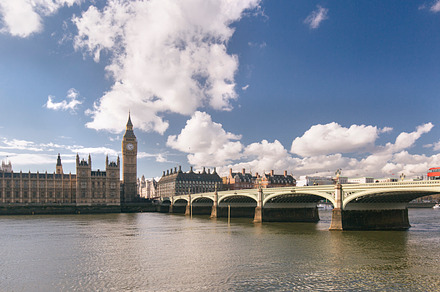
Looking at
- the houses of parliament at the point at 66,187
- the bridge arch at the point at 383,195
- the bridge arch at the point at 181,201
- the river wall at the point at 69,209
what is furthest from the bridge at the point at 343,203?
the houses of parliament at the point at 66,187

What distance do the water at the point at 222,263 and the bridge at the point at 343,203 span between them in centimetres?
763

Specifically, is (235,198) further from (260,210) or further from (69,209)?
(69,209)

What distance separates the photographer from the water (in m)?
28.6

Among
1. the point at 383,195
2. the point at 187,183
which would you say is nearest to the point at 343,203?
the point at 383,195

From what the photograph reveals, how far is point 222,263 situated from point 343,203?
34088 millimetres

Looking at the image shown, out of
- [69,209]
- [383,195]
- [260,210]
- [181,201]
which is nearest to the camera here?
[383,195]

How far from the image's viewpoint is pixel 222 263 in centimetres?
3681

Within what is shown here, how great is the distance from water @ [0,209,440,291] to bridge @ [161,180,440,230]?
7.63 metres

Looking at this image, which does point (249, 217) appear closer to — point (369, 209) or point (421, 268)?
point (369, 209)

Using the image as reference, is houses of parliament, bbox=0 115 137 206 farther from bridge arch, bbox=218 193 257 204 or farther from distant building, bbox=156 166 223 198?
bridge arch, bbox=218 193 257 204

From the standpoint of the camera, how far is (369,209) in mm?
66750

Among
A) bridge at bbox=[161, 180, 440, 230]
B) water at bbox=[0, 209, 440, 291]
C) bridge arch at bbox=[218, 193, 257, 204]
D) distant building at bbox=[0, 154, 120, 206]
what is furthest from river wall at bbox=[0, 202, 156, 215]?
water at bbox=[0, 209, 440, 291]

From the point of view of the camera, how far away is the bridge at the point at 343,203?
56.6 metres

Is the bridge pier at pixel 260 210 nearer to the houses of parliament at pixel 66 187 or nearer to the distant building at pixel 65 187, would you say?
the houses of parliament at pixel 66 187
